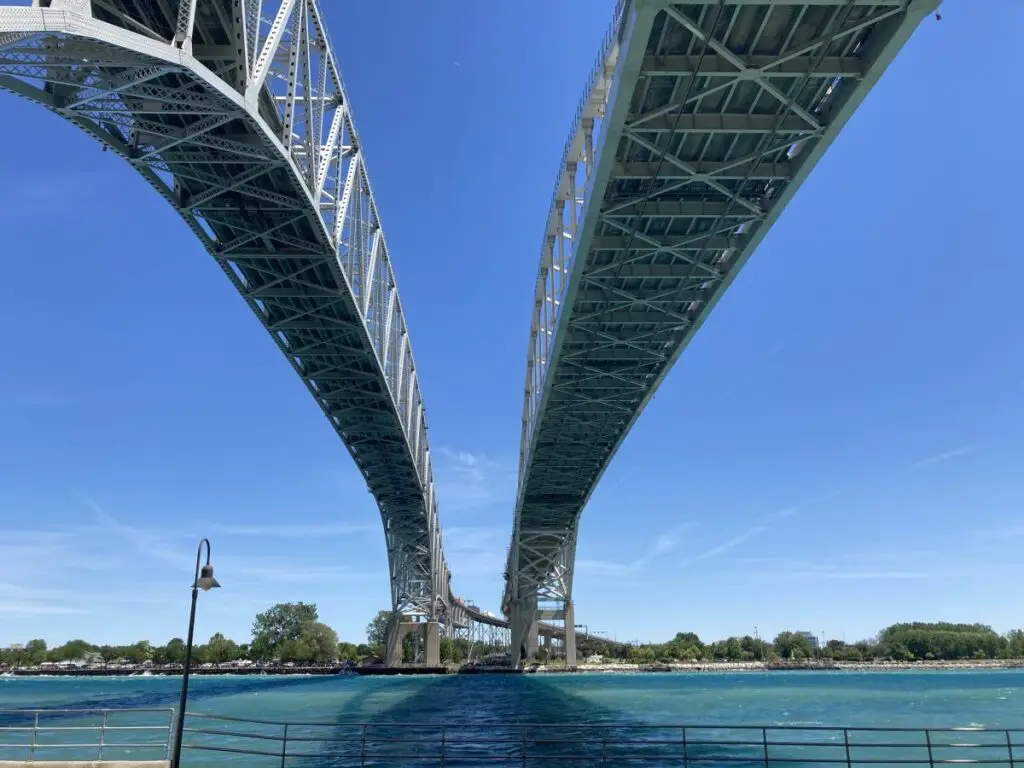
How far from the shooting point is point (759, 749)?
28656mm

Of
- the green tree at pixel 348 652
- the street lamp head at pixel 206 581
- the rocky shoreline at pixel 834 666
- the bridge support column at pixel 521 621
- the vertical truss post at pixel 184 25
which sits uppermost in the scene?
the vertical truss post at pixel 184 25

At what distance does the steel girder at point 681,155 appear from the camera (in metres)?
16.6

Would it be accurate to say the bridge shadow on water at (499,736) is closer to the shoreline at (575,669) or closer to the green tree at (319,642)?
the shoreline at (575,669)

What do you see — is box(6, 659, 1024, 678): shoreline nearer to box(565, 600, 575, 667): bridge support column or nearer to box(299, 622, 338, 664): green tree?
box(565, 600, 575, 667): bridge support column

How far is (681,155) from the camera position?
22.4 meters

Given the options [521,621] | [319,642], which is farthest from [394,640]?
[319,642]

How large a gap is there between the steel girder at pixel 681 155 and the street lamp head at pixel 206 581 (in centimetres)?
1346

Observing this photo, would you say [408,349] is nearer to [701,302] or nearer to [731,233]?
[701,302]

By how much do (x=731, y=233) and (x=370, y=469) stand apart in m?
43.5

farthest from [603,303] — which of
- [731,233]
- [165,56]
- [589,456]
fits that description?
[589,456]

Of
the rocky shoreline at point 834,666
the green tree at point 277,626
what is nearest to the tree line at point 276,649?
the green tree at point 277,626

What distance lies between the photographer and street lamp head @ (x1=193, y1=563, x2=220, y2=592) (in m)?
14.5

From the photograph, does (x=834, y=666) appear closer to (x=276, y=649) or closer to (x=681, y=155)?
(x=276, y=649)

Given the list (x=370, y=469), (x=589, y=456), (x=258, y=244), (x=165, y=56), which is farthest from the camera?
(x=370, y=469)
